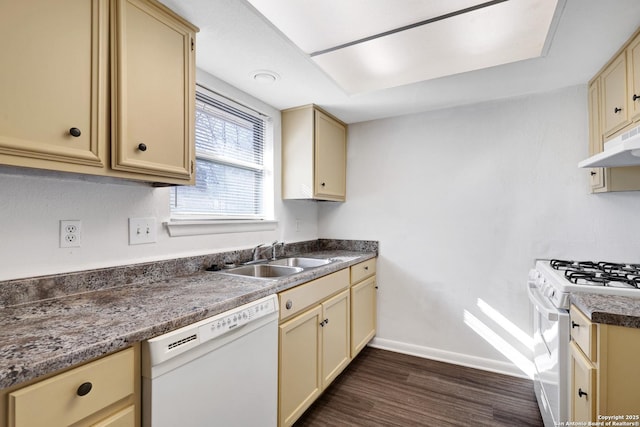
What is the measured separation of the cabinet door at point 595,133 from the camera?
Result: 1.95m

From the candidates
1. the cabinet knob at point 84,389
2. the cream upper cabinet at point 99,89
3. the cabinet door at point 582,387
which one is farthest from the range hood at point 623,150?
the cabinet knob at point 84,389

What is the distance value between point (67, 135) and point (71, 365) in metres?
0.74

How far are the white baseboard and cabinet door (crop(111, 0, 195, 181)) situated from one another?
7.63 feet

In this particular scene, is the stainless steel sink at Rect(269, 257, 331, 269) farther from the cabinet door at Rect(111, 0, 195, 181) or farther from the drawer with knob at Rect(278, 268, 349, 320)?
the cabinet door at Rect(111, 0, 195, 181)

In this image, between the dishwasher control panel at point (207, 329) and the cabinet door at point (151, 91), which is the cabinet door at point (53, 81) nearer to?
the cabinet door at point (151, 91)

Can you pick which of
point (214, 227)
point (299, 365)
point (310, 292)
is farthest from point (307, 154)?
point (299, 365)

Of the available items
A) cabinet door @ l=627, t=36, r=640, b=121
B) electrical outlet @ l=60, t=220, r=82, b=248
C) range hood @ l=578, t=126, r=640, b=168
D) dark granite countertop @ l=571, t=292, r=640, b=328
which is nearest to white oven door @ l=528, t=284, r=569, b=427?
dark granite countertop @ l=571, t=292, r=640, b=328

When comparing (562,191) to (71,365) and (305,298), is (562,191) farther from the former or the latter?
(71,365)

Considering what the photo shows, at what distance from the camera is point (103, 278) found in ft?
4.51

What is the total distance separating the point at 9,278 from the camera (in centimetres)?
112

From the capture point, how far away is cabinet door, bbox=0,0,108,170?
90cm

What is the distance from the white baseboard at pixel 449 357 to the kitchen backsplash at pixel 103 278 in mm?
1576

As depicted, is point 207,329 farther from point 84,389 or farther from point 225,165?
point 225,165

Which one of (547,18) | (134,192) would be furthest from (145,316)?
(547,18)
